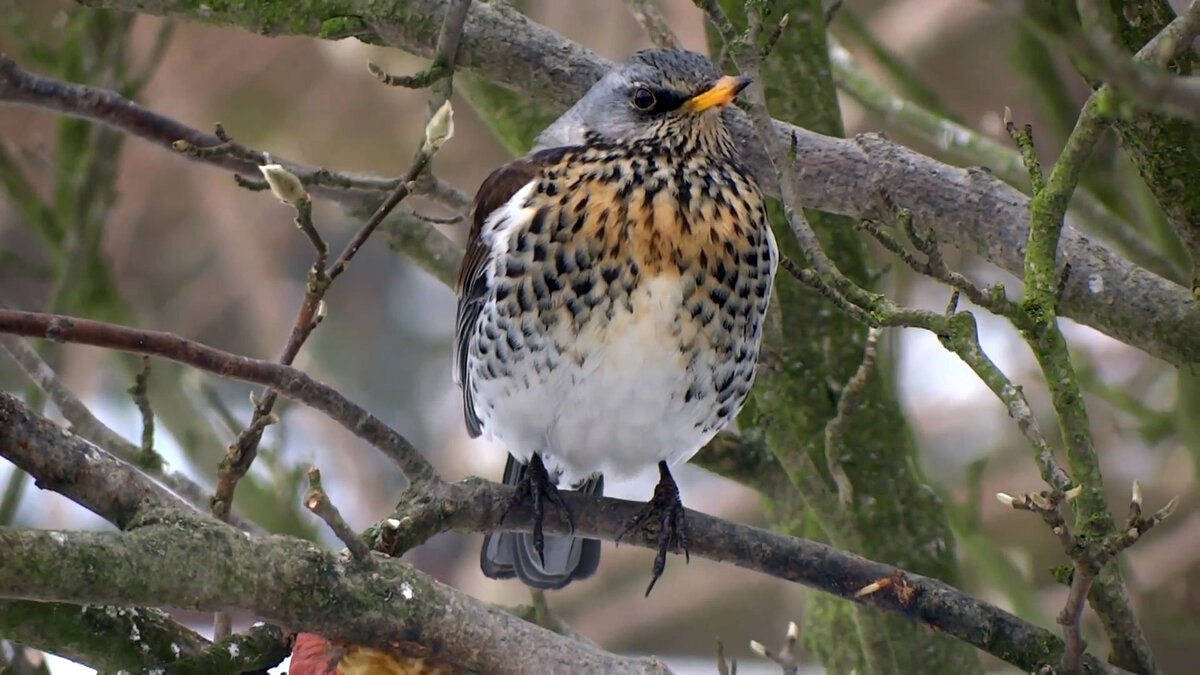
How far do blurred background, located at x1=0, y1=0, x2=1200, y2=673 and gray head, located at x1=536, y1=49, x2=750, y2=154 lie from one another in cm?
115

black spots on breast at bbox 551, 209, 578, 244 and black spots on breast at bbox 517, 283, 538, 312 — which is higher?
black spots on breast at bbox 551, 209, 578, 244

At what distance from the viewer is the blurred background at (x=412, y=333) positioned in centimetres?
471

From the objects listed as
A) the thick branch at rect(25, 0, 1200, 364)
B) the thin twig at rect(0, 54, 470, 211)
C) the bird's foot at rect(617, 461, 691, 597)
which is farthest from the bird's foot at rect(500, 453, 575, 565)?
the thick branch at rect(25, 0, 1200, 364)

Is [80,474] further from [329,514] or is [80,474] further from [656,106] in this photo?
[656,106]

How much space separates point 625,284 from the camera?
8.34 ft

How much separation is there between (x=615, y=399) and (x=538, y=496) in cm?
23

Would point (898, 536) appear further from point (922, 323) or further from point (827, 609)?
point (922, 323)

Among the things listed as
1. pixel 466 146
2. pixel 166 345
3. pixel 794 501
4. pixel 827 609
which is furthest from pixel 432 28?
pixel 466 146

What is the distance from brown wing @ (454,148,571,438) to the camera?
9.05 feet

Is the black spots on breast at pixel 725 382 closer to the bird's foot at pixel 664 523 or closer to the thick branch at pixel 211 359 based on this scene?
the bird's foot at pixel 664 523

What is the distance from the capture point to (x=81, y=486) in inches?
68.8

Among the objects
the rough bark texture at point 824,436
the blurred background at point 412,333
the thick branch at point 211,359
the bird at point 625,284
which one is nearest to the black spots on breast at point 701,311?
the bird at point 625,284

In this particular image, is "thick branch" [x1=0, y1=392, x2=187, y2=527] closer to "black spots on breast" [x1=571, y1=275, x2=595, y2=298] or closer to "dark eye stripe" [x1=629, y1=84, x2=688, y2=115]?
"black spots on breast" [x1=571, y1=275, x2=595, y2=298]

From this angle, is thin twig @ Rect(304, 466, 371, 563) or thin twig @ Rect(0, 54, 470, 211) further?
thin twig @ Rect(0, 54, 470, 211)
